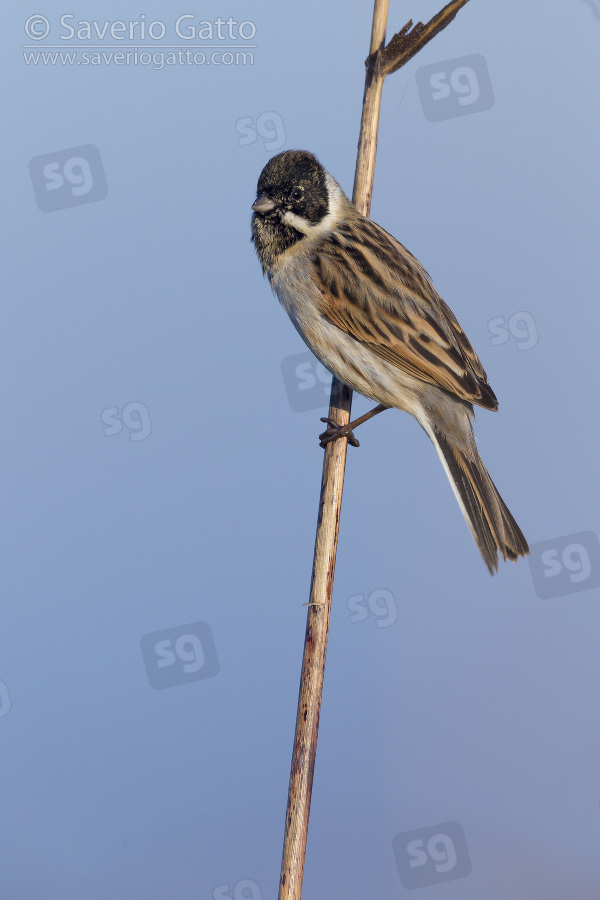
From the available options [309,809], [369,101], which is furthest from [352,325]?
[309,809]

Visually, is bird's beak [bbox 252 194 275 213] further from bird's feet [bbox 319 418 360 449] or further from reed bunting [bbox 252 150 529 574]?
bird's feet [bbox 319 418 360 449]

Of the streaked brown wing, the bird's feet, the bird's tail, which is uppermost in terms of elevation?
the streaked brown wing

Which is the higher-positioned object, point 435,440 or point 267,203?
point 267,203

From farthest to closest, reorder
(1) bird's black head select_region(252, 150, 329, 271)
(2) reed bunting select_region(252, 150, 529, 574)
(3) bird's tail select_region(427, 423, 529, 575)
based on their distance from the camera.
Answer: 1. (1) bird's black head select_region(252, 150, 329, 271)
2. (2) reed bunting select_region(252, 150, 529, 574)
3. (3) bird's tail select_region(427, 423, 529, 575)

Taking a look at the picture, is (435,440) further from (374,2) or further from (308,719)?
(374,2)

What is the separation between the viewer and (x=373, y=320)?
2867 millimetres

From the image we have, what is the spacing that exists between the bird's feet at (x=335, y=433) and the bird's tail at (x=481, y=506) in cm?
28

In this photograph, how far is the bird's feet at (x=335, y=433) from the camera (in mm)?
2693

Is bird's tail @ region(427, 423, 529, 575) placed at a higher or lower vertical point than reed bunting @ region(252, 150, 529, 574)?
lower

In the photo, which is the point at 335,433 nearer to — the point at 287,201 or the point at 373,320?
the point at 373,320

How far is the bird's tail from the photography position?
2.68m

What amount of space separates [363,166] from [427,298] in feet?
1.71

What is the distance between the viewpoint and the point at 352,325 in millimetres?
2873

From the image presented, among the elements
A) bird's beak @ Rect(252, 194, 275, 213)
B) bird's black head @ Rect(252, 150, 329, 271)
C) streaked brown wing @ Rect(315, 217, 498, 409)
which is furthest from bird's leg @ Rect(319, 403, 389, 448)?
bird's beak @ Rect(252, 194, 275, 213)
